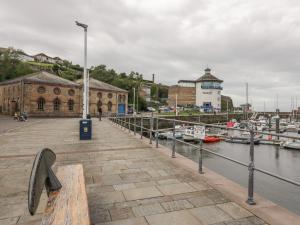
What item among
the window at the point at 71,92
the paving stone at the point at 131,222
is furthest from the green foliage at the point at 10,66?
the paving stone at the point at 131,222

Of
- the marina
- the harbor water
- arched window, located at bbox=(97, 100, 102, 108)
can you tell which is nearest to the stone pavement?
the marina

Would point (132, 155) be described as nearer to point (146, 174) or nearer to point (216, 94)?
point (146, 174)

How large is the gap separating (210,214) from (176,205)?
1.68 feet

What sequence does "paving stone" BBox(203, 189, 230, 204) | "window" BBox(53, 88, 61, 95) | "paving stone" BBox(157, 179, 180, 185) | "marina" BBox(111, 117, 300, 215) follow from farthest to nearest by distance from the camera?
"window" BBox(53, 88, 61, 95), "marina" BBox(111, 117, 300, 215), "paving stone" BBox(157, 179, 180, 185), "paving stone" BBox(203, 189, 230, 204)

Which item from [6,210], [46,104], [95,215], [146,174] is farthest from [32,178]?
[46,104]

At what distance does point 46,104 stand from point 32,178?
43425 mm

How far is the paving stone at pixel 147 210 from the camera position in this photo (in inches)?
129

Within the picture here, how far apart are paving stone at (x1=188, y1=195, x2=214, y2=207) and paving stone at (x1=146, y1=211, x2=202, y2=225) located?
0.38 metres

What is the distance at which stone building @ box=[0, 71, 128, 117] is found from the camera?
39875mm

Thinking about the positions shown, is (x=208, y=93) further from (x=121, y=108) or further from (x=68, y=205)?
(x=68, y=205)

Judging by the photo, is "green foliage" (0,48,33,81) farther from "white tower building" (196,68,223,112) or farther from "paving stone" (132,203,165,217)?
"paving stone" (132,203,165,217)

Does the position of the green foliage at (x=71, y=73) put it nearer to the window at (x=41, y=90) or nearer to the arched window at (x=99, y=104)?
the arched window at (x=99, y=104)

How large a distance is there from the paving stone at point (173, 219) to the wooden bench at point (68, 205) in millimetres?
953

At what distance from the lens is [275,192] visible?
13.1 m
